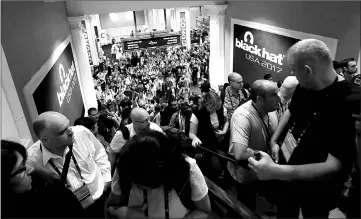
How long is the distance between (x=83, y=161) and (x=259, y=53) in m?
6.36

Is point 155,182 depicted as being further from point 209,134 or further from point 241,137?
point 209,134

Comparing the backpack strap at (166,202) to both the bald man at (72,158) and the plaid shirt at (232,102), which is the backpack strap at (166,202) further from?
the plaid shirt at (232,102)

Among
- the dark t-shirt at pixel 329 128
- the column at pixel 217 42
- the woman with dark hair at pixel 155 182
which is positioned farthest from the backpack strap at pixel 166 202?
the column at pixel 217 42

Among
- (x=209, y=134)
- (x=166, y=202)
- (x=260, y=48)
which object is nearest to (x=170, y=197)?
(x=166, y=202)

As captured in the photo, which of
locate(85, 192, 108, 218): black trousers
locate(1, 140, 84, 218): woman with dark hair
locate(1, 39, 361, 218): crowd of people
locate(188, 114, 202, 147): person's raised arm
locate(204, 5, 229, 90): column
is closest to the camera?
locate(1, 140, 84, 218): woman with dark hair

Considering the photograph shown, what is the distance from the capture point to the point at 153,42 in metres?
14.5

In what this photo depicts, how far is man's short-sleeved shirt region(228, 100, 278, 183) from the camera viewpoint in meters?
2.18

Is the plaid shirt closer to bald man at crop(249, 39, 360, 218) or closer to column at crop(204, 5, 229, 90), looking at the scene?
bald man at crop(249, 39, 360, 218)

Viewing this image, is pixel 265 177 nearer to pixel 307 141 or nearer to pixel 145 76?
pixel 307 141

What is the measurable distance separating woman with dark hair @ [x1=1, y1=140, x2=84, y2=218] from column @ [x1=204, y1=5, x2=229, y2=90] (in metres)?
8.55

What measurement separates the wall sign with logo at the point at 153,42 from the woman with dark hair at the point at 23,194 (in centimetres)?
1331

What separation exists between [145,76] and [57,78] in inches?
352

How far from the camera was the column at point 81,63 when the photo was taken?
7.65 metres

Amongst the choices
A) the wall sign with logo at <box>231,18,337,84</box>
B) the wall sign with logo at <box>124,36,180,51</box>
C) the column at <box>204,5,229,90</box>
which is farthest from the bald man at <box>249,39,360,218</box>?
the wall sign with logo at <box>124,36,180,51</box>
